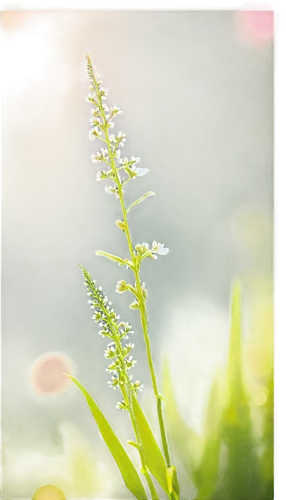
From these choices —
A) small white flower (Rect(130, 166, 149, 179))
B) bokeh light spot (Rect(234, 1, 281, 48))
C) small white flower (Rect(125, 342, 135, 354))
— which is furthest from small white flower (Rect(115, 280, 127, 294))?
bokeh light spot (Rect(234, 1, 281, 48))

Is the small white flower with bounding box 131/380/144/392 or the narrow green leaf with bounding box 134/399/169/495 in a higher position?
the small white flower with bounding box 131/380/144/392

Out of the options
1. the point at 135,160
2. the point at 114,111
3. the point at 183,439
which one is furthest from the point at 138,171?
the point at 183,439

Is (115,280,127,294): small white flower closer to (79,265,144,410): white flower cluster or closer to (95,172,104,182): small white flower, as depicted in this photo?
(79,265,144,410): white flower cluster

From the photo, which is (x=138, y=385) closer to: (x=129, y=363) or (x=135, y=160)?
(x=129, y=363)

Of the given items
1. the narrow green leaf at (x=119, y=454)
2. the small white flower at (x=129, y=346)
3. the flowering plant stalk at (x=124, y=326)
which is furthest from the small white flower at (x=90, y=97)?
the narrow green leaf at (x=119, y=454)

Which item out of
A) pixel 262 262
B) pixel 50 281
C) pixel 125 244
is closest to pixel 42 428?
pixel 50 281

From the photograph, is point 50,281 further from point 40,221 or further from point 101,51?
point 101,51

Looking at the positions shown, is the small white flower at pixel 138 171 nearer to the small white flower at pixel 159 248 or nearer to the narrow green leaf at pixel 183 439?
the small white flower at pixel 159 248
